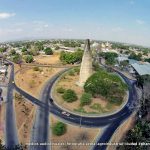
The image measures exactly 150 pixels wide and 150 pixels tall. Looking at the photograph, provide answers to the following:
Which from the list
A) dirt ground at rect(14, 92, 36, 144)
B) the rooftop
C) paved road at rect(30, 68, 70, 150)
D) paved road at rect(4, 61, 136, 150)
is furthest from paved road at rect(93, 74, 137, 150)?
the rooftop

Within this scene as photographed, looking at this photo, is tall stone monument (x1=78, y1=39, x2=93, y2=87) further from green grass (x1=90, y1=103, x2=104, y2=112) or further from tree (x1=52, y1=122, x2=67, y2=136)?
tree (x1=52, y1=122, x2=67, y2=136)

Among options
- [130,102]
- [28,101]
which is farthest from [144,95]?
[28,101]

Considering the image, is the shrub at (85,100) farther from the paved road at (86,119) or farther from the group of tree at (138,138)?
Result: the group of tree at (138,138)

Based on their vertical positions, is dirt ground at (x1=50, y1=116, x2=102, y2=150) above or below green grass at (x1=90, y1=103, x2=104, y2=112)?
below

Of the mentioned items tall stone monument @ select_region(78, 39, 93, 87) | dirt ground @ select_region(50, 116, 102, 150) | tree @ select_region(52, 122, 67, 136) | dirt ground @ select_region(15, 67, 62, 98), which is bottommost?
dirt ground @ select_region(50, 116, 102, 150)

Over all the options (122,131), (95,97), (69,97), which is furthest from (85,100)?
(122,131)

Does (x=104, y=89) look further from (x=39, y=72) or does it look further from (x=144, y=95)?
(x=39, y=72)
